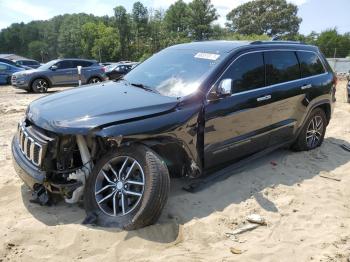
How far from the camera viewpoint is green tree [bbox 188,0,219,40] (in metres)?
76.6

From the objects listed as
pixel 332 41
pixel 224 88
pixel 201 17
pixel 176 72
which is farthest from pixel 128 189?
pixel 201 17

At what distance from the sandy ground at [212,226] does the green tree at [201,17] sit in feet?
240

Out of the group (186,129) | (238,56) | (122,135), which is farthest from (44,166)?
(238,56)

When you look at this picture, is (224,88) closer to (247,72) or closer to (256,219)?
(247,72)

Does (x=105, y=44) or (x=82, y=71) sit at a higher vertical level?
(x=105, y=44)

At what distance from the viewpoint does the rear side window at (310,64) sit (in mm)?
6621

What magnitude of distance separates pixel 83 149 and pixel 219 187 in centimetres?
180

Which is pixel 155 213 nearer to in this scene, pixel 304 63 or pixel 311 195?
pixel 311 195

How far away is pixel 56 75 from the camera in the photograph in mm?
18328

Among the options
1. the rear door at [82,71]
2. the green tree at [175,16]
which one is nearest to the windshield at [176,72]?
the rear door at [82,71]

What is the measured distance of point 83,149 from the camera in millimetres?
4355

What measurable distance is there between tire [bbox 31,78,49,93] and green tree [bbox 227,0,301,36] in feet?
253

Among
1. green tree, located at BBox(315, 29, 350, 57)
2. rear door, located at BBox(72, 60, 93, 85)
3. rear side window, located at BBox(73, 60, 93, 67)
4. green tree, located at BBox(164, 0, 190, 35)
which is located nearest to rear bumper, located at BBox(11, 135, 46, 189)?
rear door, located at BBox(72, 60, 93, 85)

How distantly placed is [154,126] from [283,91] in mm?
2472
